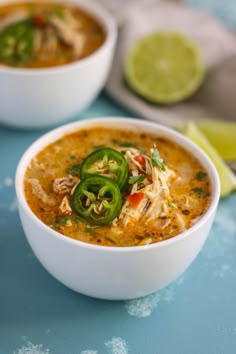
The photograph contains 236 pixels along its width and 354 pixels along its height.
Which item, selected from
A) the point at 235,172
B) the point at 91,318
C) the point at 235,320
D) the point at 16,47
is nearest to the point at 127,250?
the point at 91,318

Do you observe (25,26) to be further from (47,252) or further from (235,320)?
(235,320)

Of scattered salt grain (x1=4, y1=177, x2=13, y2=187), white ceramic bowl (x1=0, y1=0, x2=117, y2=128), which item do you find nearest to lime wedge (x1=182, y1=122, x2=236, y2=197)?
white ceramic bowl (x1=0, y1=0, x2=117, y2=128)

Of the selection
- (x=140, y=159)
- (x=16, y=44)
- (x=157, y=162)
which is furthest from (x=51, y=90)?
(x=157, y=162)

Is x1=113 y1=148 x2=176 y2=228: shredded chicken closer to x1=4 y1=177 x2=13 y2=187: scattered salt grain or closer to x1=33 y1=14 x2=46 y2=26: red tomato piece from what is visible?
x1=4 y1=177 x2=13 y2=187: scattered salt grain

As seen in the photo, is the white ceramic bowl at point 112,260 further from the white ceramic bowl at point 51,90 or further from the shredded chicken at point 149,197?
the white ceramic bowl at point 51,90

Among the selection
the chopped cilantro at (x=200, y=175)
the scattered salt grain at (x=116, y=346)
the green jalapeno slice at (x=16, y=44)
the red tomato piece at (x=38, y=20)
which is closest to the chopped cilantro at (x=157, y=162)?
the chopped cilantro at (x=200, y=175)

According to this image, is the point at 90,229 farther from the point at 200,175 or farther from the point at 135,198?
the point at 200,175
